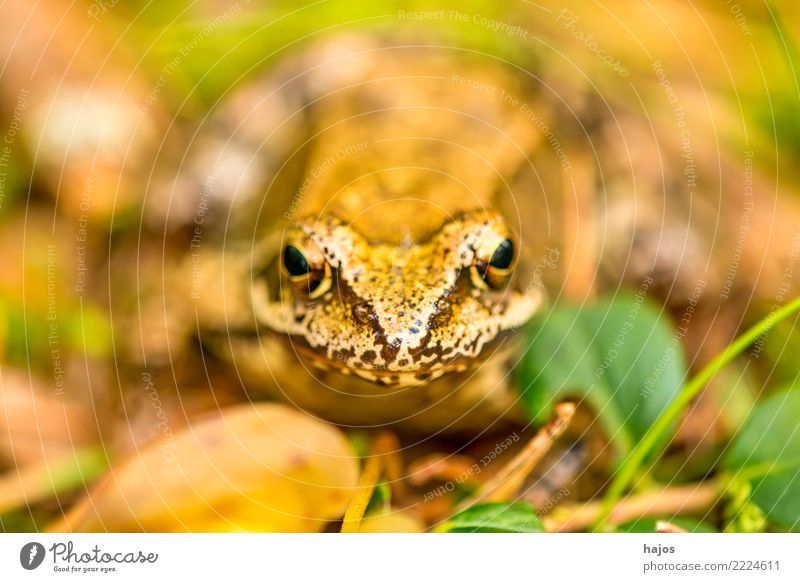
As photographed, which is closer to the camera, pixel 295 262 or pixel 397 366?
pixel 397 366

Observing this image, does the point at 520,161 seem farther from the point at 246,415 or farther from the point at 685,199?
the point at 246,415

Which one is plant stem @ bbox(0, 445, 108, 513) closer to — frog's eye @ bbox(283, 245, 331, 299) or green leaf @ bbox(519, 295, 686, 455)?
frog's eye @ bbox(283, 245, 331, 299)

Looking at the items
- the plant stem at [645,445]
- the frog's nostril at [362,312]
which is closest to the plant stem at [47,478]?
the frog's nostril at [362,312]

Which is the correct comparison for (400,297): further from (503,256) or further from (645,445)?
(645,445)
